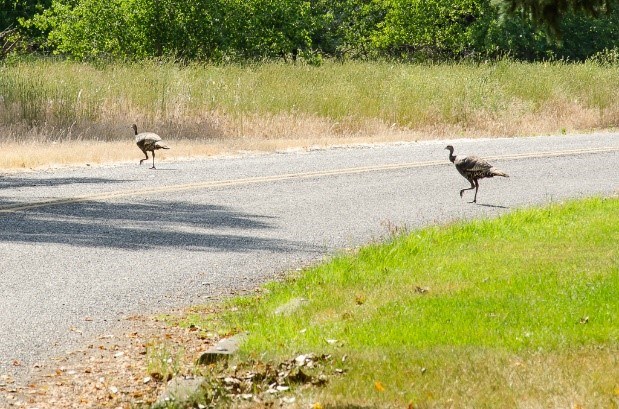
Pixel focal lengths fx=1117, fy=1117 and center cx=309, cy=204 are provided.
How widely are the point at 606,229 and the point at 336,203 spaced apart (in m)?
4.45

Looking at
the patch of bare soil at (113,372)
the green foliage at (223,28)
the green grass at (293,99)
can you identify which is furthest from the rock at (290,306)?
the green foliage at (223,28)

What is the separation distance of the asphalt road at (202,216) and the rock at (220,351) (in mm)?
1171

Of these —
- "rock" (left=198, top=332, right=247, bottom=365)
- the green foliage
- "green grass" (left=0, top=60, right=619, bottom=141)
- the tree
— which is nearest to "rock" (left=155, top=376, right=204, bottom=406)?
"rock" (left=198, top=332, right=247, bottom=365)

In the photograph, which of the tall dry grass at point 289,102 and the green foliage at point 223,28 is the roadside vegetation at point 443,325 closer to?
the tall dry grass at point 289,102

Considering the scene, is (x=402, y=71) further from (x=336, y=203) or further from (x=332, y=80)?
(x=336, y=203)

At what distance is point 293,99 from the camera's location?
28562mm

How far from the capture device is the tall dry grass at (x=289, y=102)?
25.5 meters

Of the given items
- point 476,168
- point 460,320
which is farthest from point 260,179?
point 460,320

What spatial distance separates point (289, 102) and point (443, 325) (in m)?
21.1

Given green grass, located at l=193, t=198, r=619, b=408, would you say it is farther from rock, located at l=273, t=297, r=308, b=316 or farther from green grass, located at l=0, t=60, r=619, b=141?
green grass, located at l=0, t=60, r=619, b=141

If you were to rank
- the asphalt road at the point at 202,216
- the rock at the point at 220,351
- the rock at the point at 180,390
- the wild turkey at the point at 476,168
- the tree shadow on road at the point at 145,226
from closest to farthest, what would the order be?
the rock at the point at 180,390 < the rock at the point at 220,351 < the asphalt road at the point at 202,216 < the tree shadow on road at the point at 145,226 < the wild turkey at the point at 476,168

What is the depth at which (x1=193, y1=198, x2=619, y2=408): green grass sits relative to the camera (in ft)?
20.9

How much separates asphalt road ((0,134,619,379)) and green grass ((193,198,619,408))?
100cm

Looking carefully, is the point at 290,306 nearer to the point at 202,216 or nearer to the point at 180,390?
the point at 180,390
